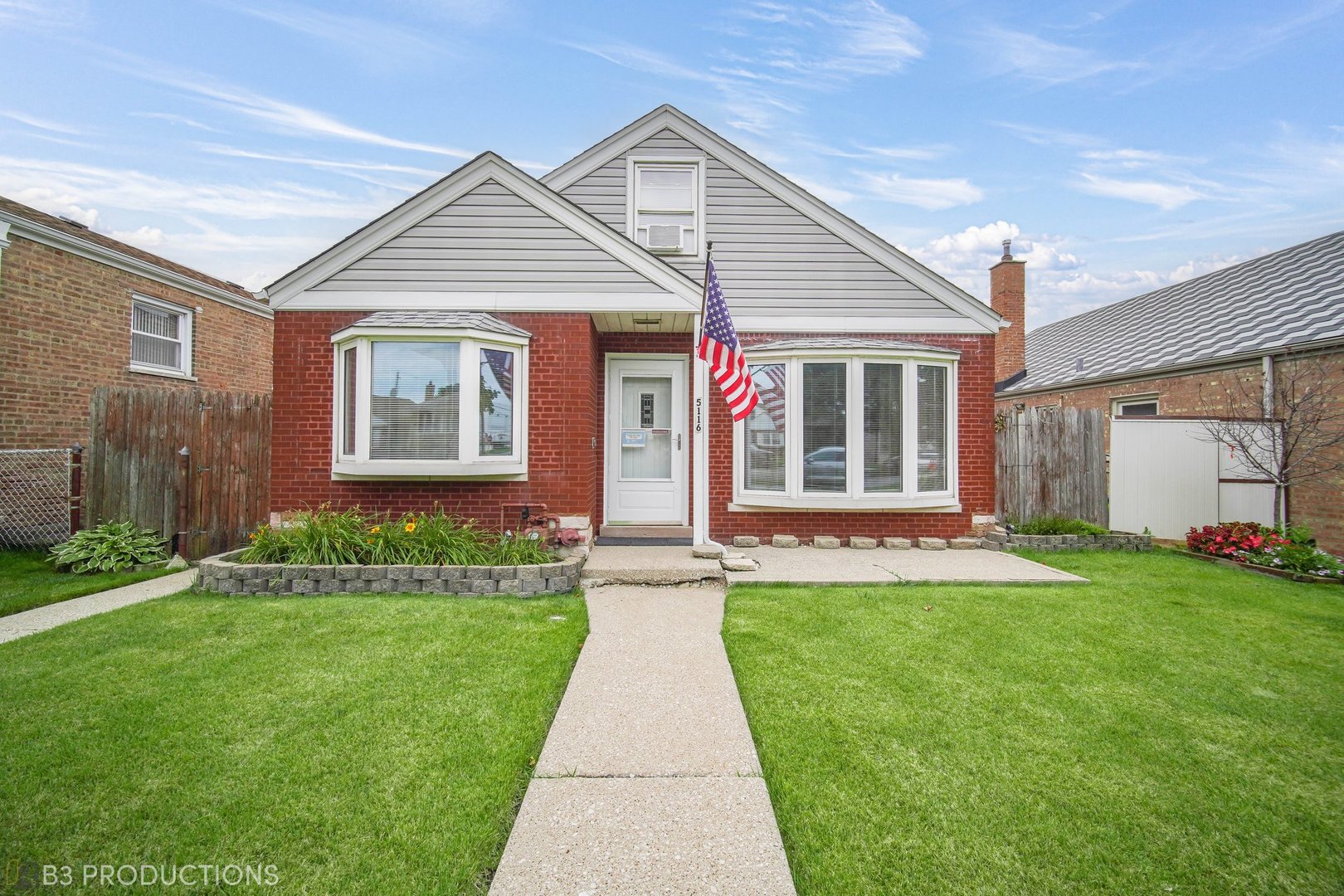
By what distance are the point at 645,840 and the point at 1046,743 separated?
2.23 meters

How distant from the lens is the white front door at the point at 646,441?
8.46 m

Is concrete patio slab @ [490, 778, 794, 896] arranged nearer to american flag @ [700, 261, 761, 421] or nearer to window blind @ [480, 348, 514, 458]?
american flag @ [700, 261, 761, 421]

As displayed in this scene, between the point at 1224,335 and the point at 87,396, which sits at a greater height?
the point at 1224,335

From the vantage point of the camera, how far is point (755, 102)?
10.4 meters

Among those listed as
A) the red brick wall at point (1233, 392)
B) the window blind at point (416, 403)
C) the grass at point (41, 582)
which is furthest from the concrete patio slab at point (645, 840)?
the red brick wall at point (1233, 392)

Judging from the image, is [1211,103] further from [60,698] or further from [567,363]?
[60,698]

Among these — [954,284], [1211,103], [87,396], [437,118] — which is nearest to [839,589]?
[954,284]

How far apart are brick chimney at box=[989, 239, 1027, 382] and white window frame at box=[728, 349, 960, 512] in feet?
32.4

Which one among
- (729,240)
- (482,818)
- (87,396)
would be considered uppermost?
(729,240)

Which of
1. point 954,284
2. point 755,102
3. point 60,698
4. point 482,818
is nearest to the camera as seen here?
point 482,818

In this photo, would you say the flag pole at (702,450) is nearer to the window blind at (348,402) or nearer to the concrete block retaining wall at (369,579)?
the concrete block retaining wall at (369,579)

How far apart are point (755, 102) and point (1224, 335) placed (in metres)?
9.75

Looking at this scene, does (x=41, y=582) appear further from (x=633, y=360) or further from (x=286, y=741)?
(x=633, y=360)

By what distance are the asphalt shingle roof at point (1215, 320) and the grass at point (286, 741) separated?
12.2m
